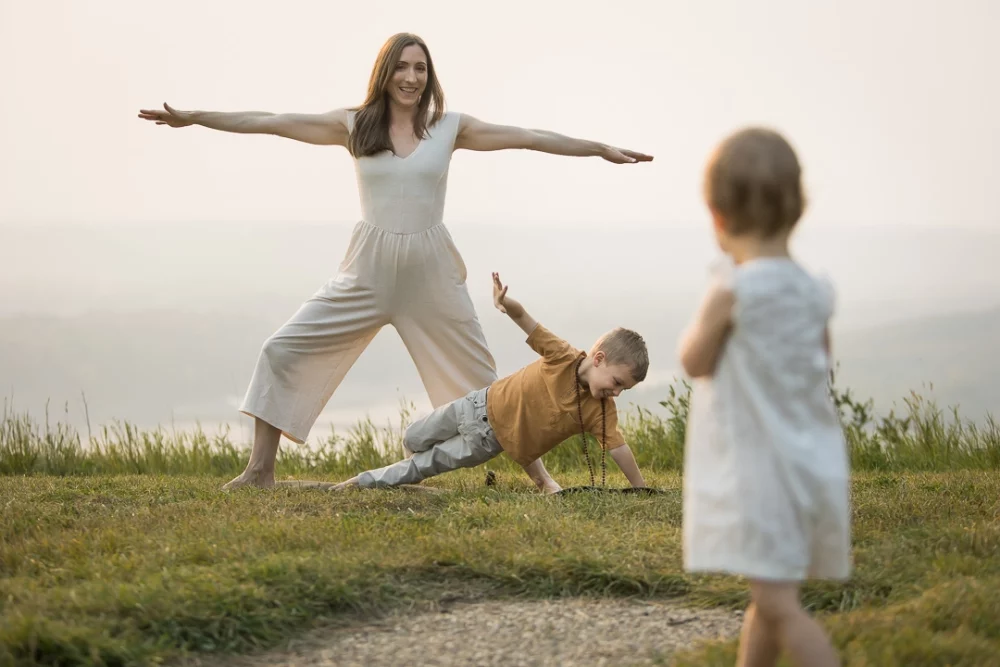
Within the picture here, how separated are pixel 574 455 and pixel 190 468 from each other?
298 cm

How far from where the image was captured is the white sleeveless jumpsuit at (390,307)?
22.2 ft

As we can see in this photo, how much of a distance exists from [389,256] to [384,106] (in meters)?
0.92

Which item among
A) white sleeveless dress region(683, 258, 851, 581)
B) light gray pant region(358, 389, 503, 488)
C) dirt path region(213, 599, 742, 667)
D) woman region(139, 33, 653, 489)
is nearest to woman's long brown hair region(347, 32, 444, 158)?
woman region(139, 33, 653, 489)

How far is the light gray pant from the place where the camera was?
6.43 metres

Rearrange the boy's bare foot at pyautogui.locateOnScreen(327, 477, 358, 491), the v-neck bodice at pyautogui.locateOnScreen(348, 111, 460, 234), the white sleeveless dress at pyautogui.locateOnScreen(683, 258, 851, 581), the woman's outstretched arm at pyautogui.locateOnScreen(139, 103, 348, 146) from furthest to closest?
the woman's outstretched arm at pyautogui.locateOnScreen(139, 103, 348, 146) → the v-neck bodice at pyautogui.locateOnScreen(348, 111, 460, 234) → the boy's bare foot at pyautogui.locateOnScreen(327, 477, 358, 491) → the white sleeveless dress at pyautogui.locateOnScreen(683, 258, 851, 581)

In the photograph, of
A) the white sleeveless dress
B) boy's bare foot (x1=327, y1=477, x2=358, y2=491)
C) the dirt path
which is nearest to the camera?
the white sleeveless dress

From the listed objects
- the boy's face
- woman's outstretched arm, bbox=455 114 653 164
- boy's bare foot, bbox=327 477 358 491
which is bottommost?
boy's bare foot, bbox=327 477 358 491

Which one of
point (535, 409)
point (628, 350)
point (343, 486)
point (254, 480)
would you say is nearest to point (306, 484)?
point (254, 480)

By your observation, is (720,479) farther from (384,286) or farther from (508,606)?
(384,286)

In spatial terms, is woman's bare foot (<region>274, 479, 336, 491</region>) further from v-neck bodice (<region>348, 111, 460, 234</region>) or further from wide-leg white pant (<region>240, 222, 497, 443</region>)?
v-neck bodice (<region>348, 111, 460, 234</region>)

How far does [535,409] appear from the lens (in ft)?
20.6

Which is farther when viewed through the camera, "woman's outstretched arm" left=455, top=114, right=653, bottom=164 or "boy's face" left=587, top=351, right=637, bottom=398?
"woman's outstretched arm" left=455, top=114, right=653, bottom=164

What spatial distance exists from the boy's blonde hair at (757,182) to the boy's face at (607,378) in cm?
304

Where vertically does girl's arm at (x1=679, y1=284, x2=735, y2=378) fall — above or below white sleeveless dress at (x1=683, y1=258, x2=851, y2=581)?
above
